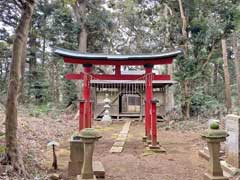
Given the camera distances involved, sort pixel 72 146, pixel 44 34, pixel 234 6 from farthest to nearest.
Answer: pixel 44 34
pixel 234 6
pixel 72 146

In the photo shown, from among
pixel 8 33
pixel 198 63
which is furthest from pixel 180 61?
pixel 8 33

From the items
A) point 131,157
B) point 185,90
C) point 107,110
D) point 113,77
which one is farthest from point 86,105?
point 107,110

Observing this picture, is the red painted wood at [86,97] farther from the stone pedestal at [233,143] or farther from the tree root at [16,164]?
the stone pedestal at [233,143]

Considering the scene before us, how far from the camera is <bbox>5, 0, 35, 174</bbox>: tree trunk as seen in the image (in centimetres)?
515

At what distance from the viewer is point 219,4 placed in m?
14.9

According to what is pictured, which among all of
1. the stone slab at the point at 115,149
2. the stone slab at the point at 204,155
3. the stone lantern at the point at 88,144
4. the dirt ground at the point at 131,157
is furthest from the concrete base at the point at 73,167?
the stone slab at the point at 204,155

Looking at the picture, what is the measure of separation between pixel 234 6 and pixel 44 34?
12.4 metres

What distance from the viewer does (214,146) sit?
4926mm

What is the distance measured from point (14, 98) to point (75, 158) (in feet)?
5.32

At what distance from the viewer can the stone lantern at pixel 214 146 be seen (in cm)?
486

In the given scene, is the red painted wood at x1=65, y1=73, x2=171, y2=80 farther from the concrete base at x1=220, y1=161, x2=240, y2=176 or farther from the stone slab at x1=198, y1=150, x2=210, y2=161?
the concrete base at x1=220, y1=161, x2=240, y2=176

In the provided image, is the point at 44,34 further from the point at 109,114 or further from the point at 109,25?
the point at 109,114

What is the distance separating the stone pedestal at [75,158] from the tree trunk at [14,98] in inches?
37.4

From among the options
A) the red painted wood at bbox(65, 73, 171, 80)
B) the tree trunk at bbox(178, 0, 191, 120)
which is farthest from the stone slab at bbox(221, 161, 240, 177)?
the tree trunk at bbox(178, 0, 191, 120)
